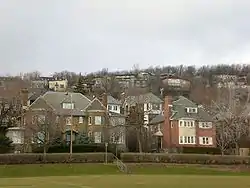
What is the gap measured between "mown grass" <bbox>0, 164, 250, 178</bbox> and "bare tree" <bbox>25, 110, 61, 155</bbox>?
1114cm

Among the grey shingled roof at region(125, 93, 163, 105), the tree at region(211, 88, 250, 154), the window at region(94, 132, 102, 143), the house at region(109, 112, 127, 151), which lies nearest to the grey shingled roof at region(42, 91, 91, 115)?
the window at region(94, 132, 102, 143)

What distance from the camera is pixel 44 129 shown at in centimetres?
7031

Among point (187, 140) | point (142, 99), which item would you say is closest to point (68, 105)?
point (187, 140)

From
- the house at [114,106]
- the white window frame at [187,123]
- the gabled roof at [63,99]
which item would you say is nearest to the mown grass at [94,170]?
the white window frame at [187,123]

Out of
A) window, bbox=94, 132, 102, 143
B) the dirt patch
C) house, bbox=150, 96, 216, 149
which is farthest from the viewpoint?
house, bbox=150, 96, 216, 149

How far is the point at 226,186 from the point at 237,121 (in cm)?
5284

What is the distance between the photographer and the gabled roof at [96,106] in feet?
278

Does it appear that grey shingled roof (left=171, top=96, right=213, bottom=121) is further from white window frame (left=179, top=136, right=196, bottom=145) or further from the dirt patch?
the dirt patch

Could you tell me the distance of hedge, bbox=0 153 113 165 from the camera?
6000 centimetres

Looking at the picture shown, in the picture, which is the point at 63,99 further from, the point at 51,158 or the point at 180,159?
the point at 180,159

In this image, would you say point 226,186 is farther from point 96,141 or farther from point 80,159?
point 96,141

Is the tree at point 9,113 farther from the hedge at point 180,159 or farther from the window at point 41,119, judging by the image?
the hedge at point 180,159

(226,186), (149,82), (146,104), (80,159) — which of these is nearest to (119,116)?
(80,159)

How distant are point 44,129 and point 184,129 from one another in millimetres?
27353
